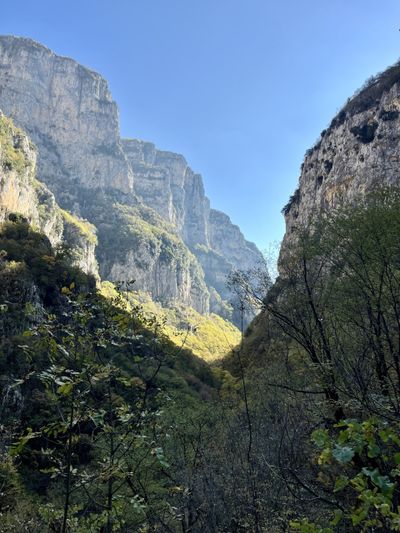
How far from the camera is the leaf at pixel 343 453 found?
259cm

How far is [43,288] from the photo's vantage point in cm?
5228

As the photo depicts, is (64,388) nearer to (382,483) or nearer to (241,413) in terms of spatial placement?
(382,483)

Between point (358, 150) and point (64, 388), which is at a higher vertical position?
point (358, 150)

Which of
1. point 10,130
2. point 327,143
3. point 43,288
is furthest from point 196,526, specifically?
point 10,130

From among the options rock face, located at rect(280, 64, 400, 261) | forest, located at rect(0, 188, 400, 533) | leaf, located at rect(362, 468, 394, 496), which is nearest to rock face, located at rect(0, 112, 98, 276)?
rock face, located at rect(280, 64, 400, 261)

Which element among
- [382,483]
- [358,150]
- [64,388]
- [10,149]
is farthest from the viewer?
[10,149]

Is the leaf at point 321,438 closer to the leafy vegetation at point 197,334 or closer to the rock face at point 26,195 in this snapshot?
the rock face at point 26,195

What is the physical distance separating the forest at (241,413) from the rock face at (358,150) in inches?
1212

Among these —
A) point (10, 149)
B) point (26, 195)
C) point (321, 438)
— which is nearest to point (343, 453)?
point (321, 438)

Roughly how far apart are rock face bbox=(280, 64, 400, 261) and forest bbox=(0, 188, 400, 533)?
30797 millimetres

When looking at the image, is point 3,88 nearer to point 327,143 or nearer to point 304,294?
point 327,143

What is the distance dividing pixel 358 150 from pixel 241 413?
3992 cm

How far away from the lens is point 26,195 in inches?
3816

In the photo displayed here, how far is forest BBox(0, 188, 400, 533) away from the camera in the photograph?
4.61 metres
